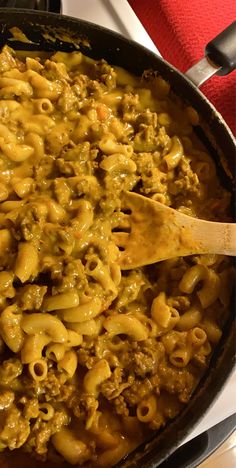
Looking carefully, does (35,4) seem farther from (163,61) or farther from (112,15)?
(163,61)

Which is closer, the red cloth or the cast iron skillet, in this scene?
the cast iron skillet

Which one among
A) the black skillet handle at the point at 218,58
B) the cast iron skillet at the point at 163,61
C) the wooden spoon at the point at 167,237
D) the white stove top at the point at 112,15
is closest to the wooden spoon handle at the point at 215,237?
the wooden spoon at the point at 167,237

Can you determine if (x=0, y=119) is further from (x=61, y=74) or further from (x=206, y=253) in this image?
(x=206, y=253)

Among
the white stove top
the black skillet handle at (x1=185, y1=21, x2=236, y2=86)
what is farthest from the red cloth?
the black skillet handle at (x1=185, y1=21, x2=236, y2=86)

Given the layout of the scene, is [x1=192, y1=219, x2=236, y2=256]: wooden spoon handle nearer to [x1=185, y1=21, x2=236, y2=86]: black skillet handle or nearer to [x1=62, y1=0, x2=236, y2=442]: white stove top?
[x1=185, y1=21, x2=236, y2=86]: black skillet handle

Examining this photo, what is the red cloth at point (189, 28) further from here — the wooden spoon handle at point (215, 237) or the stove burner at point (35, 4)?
the wooden spoon handle at point (215, 237)

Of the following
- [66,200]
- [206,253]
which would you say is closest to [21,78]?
[66,200]

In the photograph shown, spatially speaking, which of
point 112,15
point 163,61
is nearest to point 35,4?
point 112,15
